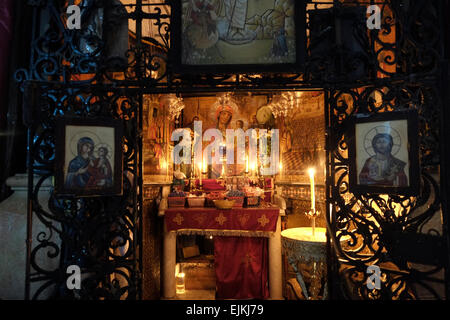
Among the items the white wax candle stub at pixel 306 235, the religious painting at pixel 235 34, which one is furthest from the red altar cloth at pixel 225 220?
the religious painting at pixel 235 34

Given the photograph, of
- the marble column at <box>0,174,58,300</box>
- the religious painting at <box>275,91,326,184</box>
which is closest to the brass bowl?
the religious painting at <box>275,91,326,184</box>

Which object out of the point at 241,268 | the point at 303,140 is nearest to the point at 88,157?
the point at 241,268

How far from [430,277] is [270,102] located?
5.18 meters

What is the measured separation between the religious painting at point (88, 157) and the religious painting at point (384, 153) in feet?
7.52

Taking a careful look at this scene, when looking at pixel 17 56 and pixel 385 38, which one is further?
pixel 385 38

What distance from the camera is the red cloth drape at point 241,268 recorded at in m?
4.84

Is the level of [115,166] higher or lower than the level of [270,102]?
lower

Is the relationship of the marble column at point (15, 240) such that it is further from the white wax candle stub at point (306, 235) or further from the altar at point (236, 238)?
the white wax candle stub at point (306, 235)

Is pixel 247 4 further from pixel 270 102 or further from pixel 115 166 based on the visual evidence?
pixel 270 102

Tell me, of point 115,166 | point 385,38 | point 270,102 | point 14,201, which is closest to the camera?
point 115,166

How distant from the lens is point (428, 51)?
8.36ft
